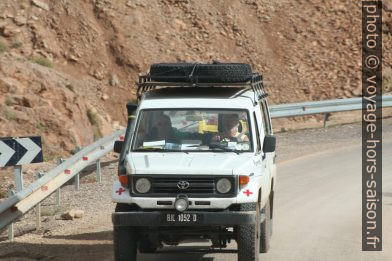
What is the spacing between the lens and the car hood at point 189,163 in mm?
10781

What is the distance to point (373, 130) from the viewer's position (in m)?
26.1

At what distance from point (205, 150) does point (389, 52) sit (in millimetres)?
21557

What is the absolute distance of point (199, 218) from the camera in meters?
10.7

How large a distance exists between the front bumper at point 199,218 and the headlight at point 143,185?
0.27 meters

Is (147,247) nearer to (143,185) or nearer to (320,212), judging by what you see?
(143,185)

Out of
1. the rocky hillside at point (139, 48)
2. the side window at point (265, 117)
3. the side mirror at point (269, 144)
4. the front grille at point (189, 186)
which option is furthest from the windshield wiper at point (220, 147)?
the rocky hillside at point (139, 48)

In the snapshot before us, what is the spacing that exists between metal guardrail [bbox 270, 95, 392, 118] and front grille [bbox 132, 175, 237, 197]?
14.2m

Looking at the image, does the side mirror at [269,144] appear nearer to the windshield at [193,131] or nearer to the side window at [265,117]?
the windshield at [193,131]

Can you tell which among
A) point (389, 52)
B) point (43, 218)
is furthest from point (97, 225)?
point (389, 52)

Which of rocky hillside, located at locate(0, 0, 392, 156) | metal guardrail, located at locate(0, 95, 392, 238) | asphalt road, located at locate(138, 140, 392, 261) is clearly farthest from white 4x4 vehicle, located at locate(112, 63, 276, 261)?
rocky hillside, located at locate(0, 0, 392, 156)

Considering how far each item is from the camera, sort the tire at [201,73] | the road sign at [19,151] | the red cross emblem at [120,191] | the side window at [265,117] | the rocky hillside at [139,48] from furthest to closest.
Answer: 1. the rocky hillside at [139,48]
2. the road sign at [19,151]
3. the side window at [265,117]
4. the tire at [201,73]
5. the red cross emblem at [120,191]

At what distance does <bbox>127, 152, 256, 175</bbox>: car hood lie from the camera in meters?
10.8

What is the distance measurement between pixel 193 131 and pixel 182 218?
1.44 m

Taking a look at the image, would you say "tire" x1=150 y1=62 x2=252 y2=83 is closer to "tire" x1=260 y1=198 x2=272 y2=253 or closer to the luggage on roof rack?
the luggage on roof rack
